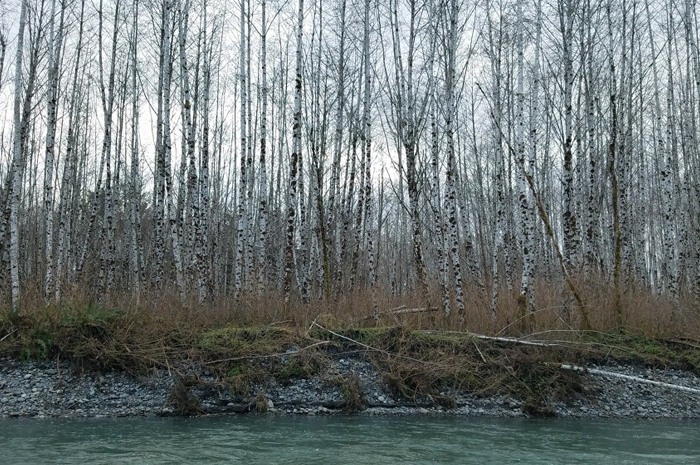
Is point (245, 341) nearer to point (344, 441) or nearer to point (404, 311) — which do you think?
point (404, 311)

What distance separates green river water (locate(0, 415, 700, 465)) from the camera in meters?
6.30

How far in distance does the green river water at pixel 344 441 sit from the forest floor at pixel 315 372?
20.8 inches

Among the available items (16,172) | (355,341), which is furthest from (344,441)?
(16,172)

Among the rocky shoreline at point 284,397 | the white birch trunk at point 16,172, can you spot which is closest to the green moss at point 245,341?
the rocky shoreline at point 284,397

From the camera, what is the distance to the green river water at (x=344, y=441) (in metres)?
6.30

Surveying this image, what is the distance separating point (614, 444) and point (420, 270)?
5678 millimetres

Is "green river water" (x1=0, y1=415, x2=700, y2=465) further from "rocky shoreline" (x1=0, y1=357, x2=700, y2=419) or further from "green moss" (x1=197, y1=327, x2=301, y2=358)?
"green moss" (x1=197, y1=327, x2=301, y2=358)

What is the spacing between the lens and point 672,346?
11461 mm

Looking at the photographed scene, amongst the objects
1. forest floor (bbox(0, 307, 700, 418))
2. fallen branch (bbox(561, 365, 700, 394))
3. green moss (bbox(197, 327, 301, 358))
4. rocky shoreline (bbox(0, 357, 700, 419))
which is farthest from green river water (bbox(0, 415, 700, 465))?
green moss (bbox(197, 327, 301, 358))

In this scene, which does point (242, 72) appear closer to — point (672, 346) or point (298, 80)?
point (298, 80)

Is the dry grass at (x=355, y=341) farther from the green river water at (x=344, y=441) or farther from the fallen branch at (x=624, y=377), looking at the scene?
the green river water at (x=344, y=441)

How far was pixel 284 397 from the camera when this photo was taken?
9695mm

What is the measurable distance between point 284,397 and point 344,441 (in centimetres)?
265

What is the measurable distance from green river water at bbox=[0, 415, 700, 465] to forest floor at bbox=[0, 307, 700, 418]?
0.53 meters
